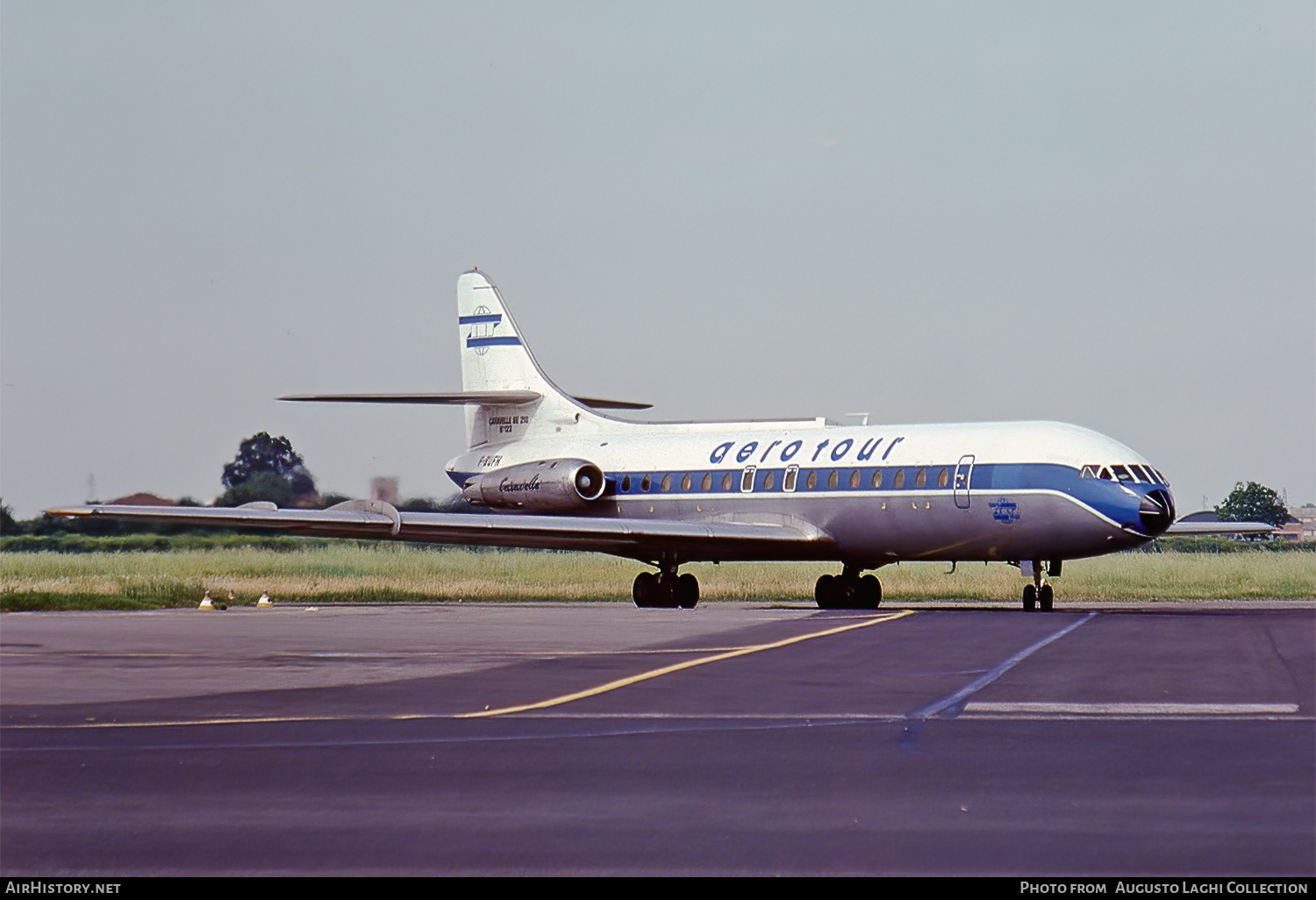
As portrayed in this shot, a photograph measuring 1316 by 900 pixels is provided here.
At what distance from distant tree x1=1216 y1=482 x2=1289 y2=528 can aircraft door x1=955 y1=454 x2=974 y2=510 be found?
120 m

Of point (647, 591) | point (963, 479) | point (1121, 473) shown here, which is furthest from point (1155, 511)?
point (647, 591)

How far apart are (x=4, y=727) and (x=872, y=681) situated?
729cm

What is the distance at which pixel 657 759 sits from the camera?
1029 centimetres

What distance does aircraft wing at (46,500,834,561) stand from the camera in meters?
31.9

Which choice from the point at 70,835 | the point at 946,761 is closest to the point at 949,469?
the point at 946,761

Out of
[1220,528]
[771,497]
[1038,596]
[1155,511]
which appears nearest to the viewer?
[1155,511]

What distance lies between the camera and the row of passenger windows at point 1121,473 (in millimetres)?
30688

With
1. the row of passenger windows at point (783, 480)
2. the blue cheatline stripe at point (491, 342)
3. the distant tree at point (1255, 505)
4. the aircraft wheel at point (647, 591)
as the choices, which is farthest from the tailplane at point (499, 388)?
the distant tree at point (1255, 505)

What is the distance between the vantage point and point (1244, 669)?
16188 mm

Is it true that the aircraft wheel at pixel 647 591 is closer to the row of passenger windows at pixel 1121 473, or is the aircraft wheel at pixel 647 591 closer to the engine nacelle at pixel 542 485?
the engine nacelle at pixel 542 485

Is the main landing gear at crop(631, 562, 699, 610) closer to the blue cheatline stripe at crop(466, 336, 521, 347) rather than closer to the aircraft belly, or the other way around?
the aircraft belly

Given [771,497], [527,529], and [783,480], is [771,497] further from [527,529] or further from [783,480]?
[527,529]

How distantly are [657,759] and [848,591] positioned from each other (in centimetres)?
2626

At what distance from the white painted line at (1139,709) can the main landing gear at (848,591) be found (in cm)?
2294
